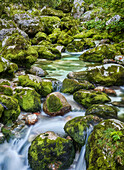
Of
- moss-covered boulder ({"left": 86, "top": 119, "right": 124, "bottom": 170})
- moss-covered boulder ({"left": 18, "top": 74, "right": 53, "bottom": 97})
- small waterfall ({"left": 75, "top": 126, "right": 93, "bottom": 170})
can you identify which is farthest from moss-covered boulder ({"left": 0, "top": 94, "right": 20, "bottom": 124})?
moss-covered boulder ({"left": 86, "top": 119, "right": 124, "bottom": 170})

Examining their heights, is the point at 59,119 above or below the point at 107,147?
below

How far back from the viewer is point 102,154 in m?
2.41

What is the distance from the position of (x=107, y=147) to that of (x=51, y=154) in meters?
1.07

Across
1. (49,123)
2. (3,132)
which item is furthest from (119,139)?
(3,132)

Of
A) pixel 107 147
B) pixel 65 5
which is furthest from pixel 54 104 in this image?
pixel 65 5

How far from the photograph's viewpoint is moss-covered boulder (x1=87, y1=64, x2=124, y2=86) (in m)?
6.09

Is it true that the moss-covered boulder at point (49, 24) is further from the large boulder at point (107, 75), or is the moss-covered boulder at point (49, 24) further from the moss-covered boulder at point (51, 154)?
the moss-covered boulder at point (51, 154)

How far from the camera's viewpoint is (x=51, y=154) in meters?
2.75

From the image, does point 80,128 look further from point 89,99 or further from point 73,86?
point 73,86

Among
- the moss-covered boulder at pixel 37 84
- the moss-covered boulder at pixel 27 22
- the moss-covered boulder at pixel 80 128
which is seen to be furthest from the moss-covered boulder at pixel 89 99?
the moss-covered boulder at pixel 27 22

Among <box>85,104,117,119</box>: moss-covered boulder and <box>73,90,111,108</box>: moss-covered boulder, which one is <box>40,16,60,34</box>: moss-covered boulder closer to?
<box>73,90,111,108</box>: moss-covered boulder

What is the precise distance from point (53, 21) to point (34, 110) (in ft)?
59.9

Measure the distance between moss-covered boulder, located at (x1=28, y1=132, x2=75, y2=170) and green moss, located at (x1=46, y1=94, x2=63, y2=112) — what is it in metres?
1.37

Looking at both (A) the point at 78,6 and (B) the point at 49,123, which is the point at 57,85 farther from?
(A) the point at 78,6
